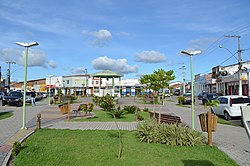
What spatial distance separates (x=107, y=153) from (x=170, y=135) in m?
2.49

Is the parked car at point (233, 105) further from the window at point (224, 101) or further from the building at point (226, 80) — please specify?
the building at point (226, 80)

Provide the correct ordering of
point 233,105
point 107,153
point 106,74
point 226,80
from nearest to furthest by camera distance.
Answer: point 107,153
point 233,105
point 106,74
point 226,80

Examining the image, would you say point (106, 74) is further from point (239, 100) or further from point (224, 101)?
point (239, 100)

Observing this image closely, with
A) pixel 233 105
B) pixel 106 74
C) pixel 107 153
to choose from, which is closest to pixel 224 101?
pixel 233 105

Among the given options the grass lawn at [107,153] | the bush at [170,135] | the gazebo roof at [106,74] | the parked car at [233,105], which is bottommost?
the grass lawn at [107,153]

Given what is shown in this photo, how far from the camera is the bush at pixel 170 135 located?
335 inches

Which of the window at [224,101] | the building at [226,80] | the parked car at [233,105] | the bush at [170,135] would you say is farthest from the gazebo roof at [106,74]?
the bush at [170,135]

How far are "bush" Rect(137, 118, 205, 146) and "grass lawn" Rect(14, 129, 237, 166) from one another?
1.04 ft

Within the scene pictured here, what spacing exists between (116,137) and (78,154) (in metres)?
2.81

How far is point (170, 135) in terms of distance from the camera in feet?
28.7

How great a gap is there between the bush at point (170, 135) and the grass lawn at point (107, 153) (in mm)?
316

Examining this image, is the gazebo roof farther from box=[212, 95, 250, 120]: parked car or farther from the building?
the building

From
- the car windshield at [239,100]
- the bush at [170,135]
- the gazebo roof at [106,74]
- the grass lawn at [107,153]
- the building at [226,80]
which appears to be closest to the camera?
the grass lawn at [107,153]

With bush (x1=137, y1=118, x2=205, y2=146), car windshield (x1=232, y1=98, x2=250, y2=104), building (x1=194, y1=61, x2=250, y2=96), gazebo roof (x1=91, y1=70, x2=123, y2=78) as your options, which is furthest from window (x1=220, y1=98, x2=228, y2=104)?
building (x1=194, y1=61, x2=250, y2=96)
